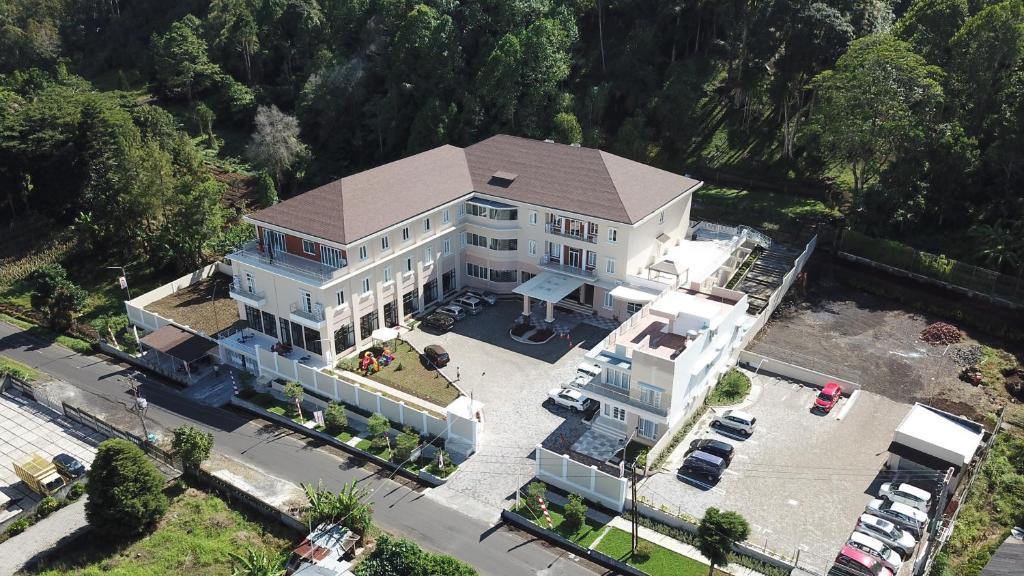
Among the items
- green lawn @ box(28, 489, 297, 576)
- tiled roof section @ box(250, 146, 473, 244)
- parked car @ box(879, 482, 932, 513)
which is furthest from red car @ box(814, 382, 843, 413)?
green lawn @ box(28, 489, 297, 576)

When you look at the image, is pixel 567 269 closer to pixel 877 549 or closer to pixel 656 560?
pixel 656 560

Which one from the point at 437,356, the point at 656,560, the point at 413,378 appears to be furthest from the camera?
the point at 437,356

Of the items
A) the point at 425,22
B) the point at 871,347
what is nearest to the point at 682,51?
the point at 425,22

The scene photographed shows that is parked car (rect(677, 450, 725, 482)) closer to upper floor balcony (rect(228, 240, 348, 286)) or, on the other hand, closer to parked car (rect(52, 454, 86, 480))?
upper floor balcony (rect(228, 240, 348, 286))

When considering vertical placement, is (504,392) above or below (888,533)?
below

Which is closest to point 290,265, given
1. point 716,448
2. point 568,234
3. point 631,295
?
point 568,234

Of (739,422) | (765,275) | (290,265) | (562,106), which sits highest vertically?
(562,106)

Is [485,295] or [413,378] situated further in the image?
[485,295]
